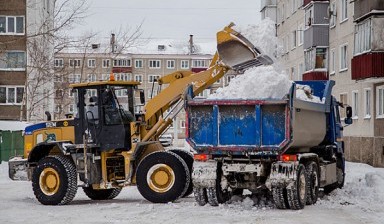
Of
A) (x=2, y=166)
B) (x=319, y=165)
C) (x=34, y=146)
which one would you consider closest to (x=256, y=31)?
(x=319, y=165)

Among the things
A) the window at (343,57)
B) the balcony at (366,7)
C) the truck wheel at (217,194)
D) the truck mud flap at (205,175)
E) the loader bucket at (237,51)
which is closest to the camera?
the truck mud flap at (205,175)

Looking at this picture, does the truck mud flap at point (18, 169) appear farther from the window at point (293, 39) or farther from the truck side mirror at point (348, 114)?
the window at point (293, 39)

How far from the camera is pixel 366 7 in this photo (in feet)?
107

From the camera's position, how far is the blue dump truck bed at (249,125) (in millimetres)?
14523

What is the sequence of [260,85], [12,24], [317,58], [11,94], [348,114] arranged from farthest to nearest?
[11,94]
[12,24]
[317,58]
[348,114]
[260,85]

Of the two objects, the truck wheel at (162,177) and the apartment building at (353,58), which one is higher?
the apartment building at (353,58)

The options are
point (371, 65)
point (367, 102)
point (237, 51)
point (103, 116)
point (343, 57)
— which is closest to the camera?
point (237, 51)

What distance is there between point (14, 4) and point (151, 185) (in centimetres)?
4293

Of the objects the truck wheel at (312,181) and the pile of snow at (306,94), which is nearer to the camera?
the truck wheel at (312,181)

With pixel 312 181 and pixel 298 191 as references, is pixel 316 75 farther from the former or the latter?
pixel 298 191

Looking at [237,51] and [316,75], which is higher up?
[316,75]

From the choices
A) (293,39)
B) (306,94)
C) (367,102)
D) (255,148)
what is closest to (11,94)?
(293,39)

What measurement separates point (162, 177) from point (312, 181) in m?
3.29

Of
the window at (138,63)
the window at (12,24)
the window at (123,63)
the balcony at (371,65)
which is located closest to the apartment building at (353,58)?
the balcony at (371,65)
